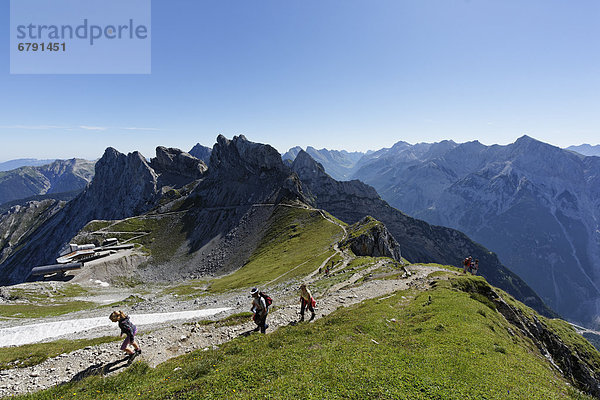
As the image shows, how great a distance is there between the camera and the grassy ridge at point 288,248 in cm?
8244

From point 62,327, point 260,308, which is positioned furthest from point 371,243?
point 62,327

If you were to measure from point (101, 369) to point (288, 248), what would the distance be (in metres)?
100

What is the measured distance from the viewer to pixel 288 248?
11856cm

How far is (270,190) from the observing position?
630 feet

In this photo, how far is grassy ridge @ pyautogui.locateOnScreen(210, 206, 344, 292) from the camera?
82.4 m

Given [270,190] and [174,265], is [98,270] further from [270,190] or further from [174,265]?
[270,190]

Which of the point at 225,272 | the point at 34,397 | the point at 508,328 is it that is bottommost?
the point at 225,272

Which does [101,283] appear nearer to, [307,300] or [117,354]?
[117,354]

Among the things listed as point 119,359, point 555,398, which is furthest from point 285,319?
point 555,398

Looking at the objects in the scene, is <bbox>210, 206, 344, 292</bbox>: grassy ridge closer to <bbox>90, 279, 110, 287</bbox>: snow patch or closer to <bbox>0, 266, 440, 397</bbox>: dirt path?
<bbox>90, 279, 110, 287</bbox>: snow patch

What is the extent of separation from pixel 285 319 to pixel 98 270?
121989mm

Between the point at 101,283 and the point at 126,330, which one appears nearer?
the point at 126,330

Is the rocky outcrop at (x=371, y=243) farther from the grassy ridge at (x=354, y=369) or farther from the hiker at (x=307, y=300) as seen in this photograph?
the grassy ridge at (x=354, y=369)

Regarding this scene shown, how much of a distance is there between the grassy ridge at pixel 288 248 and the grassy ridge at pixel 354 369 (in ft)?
171
